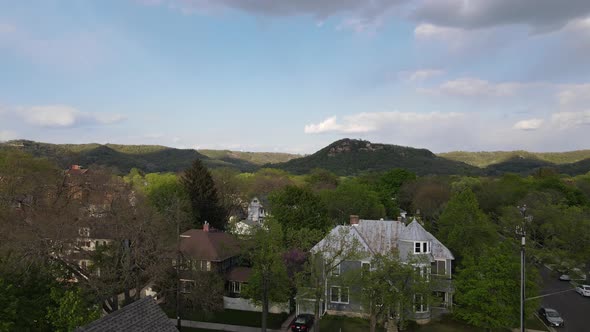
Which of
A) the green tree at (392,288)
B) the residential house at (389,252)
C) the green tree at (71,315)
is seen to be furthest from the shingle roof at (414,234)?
the green tree at (71,315)

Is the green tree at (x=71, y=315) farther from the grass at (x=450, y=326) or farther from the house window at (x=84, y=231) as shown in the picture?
the grass at (x=450, y=326)

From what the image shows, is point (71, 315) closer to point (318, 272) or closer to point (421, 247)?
point (318, 272)

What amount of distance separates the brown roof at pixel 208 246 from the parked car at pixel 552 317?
26849mm

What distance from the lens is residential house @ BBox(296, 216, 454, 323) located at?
32688 millimetres

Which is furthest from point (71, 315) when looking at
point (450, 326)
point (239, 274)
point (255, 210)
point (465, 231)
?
point (255, 210)

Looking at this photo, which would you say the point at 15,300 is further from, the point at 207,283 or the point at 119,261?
the point at 207,283

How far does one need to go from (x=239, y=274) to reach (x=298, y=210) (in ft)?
34.1

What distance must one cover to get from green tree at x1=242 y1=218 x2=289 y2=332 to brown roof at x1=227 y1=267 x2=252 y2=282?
5.36 metres

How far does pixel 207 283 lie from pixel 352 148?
522ft

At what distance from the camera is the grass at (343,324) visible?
32.0 metres

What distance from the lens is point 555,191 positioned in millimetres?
66875

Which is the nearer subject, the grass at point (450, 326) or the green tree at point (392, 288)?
the green tree at point (392, 288)

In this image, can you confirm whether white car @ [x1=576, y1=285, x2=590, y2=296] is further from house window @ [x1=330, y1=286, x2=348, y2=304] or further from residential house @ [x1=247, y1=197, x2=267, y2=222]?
residential house @ [x1=247, y1=197, x2=267, y2=222]

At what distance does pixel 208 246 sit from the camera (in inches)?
1636
